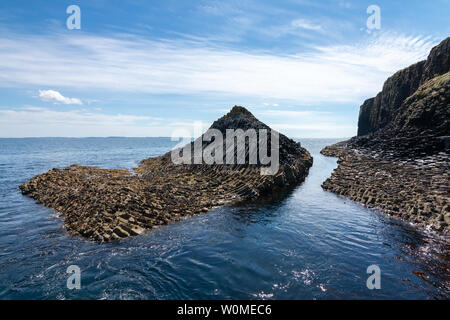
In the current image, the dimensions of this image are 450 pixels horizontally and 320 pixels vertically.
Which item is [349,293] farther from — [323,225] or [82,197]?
[82,197]

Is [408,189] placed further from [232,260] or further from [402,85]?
[402,85]

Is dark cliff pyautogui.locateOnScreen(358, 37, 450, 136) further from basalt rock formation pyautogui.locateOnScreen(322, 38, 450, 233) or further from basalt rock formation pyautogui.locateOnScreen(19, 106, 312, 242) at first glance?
basalt rock formation pyautogui.locateOnScreen(19, 106, 312, 242)

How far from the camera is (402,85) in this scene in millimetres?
85750

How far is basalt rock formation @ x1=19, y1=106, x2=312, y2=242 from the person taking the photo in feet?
59.3

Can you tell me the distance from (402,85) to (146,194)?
99.7 meters

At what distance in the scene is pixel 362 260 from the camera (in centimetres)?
1438

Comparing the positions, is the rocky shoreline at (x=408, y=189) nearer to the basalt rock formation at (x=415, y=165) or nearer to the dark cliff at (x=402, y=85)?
the basalt rock formation at (x=415, y=165)

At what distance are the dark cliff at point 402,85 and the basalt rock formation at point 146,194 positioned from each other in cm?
5705

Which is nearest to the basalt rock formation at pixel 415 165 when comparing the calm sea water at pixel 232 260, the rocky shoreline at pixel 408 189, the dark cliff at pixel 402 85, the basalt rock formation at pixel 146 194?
the rocky shoreline at pixel 408 189

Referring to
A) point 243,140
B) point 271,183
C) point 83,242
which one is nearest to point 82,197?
point 83,242

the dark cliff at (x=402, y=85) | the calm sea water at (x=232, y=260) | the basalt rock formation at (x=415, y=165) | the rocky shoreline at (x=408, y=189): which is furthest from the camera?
the dark cliff at (x=402, y=85)

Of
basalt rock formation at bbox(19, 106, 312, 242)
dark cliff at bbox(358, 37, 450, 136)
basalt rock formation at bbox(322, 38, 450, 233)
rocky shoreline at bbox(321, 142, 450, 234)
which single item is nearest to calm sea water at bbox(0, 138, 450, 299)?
basalt rock formation at bbox(19, 106, 312, 242)

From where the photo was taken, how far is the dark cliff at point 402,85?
64375 mm

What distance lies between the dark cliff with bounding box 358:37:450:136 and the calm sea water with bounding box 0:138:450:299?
69.7 meters
